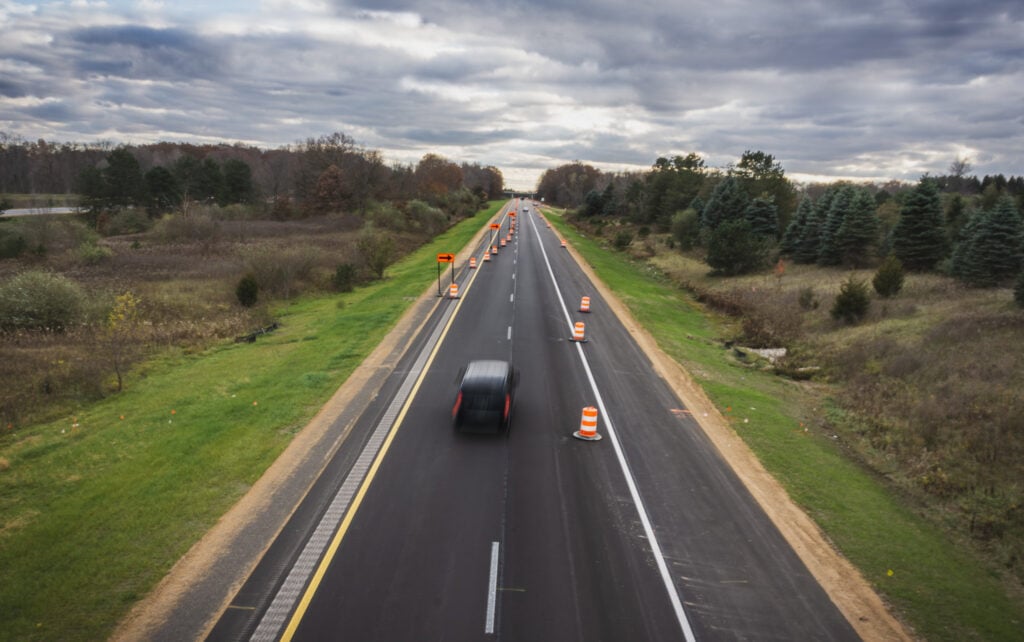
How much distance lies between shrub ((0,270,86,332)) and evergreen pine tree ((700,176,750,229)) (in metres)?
50.8

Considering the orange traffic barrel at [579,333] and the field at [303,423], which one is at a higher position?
the orange traffic barrel at [579,333]

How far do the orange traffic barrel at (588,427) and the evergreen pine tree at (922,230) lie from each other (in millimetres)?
32189

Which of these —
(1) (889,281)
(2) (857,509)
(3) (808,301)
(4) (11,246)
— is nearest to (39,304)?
(4) (11,246)

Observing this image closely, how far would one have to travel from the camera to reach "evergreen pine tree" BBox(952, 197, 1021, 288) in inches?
1110

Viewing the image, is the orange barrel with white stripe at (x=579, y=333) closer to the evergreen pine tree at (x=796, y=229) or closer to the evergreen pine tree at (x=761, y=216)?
the evergreen pine tree at (x=796, y=229)

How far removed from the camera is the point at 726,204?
55125mm

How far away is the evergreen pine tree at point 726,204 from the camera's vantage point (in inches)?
2166

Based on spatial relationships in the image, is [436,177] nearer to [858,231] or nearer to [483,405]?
[858,231]

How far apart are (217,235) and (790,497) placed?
6221 centimetres

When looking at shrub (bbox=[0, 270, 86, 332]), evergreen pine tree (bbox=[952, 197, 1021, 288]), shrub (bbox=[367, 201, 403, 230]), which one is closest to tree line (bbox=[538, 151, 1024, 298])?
evergreen pine tree (bbox=[952, 197, 1021, 288])

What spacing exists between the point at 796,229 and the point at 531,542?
46.4 metres

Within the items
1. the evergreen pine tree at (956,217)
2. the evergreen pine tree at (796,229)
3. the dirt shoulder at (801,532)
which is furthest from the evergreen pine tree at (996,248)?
the dirt shoulder at (801,532)

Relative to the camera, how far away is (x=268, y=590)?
8305 millimetres

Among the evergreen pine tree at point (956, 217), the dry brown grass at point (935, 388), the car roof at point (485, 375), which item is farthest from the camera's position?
the evergreen pine tree at point (956, 217)
